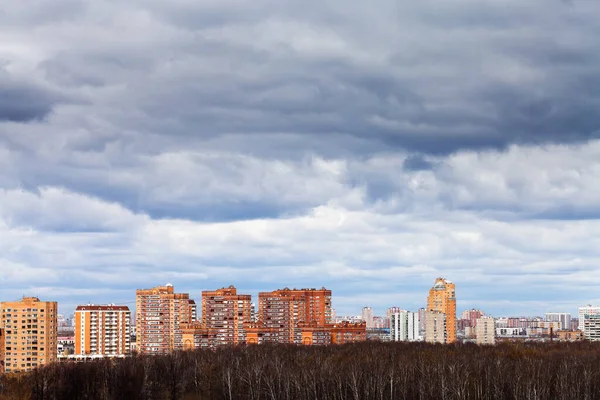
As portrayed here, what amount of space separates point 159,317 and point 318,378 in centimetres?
6990

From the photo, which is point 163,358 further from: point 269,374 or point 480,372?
point 480,372

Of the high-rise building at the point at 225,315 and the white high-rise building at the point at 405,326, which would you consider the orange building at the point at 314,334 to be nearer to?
the high-rise building at the point at 225,315

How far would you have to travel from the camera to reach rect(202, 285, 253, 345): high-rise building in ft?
397

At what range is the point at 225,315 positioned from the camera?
12194 centimetres

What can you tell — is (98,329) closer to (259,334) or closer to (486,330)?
(259,334)

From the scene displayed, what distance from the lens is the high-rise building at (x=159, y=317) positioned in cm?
13012

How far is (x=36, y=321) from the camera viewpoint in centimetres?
9681

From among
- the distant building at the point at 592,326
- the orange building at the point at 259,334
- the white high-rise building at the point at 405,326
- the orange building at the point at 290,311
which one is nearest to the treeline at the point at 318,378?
the orange building at the point at 259,334

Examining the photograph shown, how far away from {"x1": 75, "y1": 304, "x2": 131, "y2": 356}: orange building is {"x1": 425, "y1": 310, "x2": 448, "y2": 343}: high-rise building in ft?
157

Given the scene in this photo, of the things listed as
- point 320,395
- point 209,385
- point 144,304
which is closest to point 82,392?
point 209,385

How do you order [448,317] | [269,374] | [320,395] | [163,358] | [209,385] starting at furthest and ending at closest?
[448,317], [163,358], [209,385], [269,374], [320,395]

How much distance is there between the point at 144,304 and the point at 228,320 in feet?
52.9

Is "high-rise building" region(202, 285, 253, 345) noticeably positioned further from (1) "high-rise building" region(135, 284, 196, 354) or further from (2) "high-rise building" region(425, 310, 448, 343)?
(2) "high-rise building" region(425, 310, 448, 343)

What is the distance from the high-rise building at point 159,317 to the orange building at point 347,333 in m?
23.8
